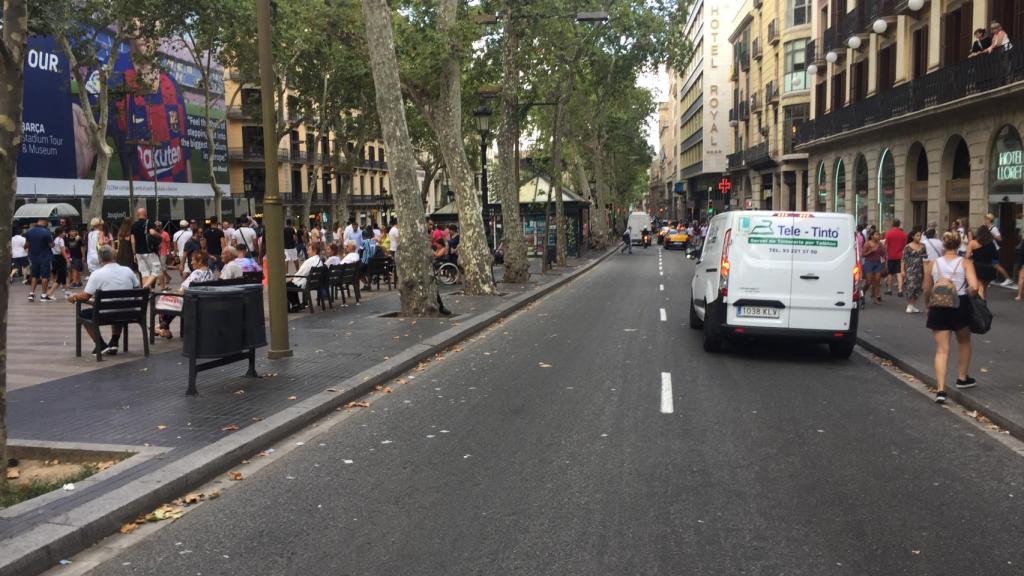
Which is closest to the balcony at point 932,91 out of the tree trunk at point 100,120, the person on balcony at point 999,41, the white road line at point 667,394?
the person on balcony at point 999,41

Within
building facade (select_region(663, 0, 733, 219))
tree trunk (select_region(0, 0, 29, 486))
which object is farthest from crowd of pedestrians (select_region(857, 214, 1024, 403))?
building facade (select_region(663, 0, 733, 219))

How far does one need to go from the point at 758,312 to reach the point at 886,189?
71.7 ft

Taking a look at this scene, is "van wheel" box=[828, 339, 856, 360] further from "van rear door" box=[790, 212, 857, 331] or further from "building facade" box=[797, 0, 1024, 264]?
Result: "building facade" box=[797, 0, 1024, 264]

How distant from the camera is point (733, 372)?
1011 cm

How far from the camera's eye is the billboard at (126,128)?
38156 millimetres

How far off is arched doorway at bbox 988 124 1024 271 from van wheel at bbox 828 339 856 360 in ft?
40.5

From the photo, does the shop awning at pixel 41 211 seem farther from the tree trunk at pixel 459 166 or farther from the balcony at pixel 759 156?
the balcony at pixel 759 156

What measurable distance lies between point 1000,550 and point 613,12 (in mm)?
27720

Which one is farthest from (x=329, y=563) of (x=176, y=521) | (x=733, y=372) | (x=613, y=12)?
(x=613, y=12)

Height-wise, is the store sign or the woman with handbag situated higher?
the store sign

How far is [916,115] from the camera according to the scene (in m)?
24.4

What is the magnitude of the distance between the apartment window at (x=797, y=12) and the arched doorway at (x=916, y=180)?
18.9 meters

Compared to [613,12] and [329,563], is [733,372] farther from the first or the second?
[613,12]

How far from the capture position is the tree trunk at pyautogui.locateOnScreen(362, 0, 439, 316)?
14.0 m
